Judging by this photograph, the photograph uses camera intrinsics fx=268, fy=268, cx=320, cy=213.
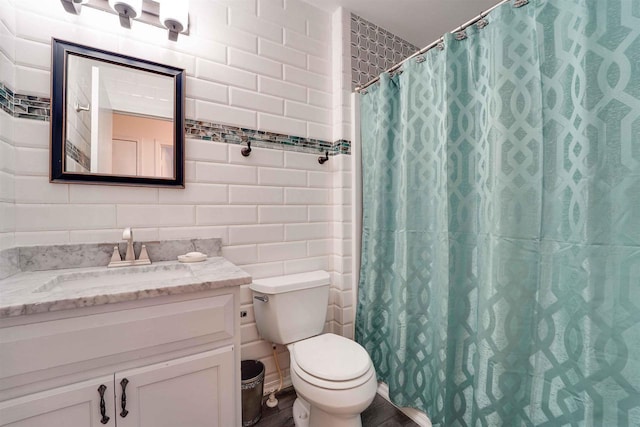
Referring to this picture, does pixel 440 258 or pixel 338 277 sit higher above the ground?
pixel 440 258

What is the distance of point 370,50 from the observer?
75.3 inches

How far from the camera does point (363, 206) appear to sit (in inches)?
70.7

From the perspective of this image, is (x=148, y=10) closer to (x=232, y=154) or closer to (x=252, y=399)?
(x=232, y=154)

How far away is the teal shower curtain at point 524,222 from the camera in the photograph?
0.79 m

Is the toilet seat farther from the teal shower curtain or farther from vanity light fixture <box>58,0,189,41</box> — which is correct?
vanity light fixture <box>58,0,189,41</box>

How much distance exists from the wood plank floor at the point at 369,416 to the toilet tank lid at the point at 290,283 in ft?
2.25

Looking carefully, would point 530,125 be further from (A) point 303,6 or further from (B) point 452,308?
(A) point 303,6

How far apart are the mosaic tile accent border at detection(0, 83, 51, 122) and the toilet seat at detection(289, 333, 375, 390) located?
149 centimetres

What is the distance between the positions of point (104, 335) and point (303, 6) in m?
1.99

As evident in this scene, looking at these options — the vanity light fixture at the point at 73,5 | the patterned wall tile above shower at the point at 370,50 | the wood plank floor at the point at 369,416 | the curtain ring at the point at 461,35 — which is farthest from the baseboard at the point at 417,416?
the vanity light fixture at the point at 73,5

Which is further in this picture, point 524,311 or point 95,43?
point 95,43

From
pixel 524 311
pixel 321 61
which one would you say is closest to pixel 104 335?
pixel 524 311

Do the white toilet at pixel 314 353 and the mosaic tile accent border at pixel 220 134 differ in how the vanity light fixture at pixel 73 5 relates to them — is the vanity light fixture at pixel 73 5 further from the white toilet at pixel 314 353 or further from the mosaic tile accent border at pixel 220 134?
the white toilet at pixel 314 353

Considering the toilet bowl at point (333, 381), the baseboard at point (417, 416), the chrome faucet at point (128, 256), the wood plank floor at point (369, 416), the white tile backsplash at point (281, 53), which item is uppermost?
the white tile backsplash at point (281, 53)
